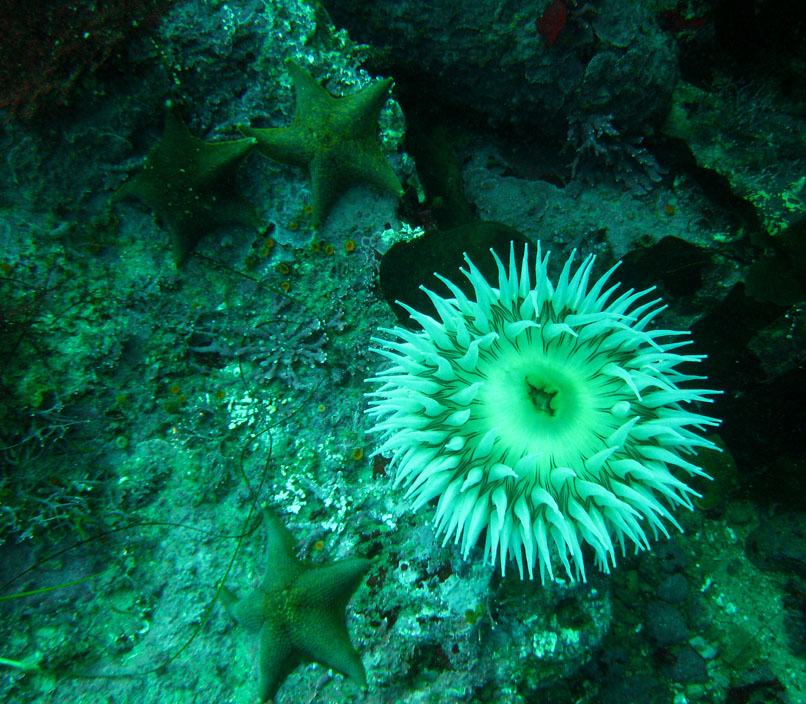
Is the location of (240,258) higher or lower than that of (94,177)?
lower

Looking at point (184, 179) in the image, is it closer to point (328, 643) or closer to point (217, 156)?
point (217, 156)

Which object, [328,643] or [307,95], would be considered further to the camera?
[307,95]

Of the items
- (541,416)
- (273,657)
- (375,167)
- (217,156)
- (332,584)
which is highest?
(375,167)

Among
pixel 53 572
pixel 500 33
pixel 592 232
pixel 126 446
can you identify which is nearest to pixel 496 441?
pixel 592 232

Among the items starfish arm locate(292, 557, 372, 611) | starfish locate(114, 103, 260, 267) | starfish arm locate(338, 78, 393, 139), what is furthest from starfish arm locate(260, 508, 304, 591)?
starfish arm locate(338, 78, 393, 139)

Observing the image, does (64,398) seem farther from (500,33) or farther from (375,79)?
(500,33)

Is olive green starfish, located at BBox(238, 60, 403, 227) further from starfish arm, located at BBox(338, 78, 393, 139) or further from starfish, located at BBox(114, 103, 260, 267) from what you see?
starfish, located at BBox(114, 103, 260, 267)

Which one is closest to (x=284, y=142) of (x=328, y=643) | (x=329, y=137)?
(x=329, y=137)
